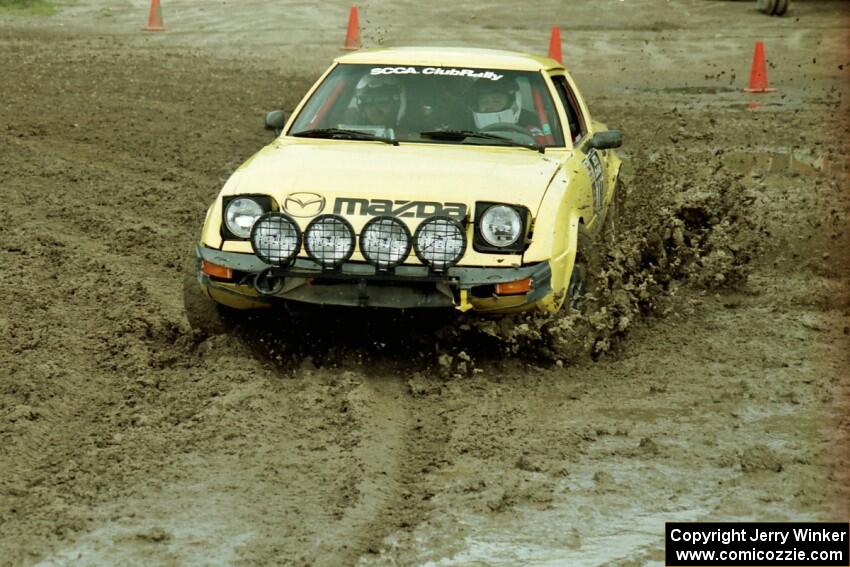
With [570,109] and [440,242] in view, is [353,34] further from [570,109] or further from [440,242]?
[440,242]

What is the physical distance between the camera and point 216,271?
6867mm

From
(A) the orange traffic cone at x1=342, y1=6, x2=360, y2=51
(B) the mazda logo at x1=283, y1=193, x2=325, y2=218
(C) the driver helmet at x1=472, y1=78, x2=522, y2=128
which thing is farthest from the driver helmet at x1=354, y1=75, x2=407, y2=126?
(A) the orange traffic cone at x1=342, y1=6, x2=360, y2=51

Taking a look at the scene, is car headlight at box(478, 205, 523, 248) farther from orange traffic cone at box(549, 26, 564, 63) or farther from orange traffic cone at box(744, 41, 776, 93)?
orange traffic cone at box(549, 26, 564, 63)

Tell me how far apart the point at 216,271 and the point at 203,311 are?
39cm

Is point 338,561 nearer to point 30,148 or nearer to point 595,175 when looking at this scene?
point 595,175

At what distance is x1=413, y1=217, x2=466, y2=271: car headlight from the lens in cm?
660

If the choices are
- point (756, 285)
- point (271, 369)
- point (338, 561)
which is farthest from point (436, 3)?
point (338, 561)

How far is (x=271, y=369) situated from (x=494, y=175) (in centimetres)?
146

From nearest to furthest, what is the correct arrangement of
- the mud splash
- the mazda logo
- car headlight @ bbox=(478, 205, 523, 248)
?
car headlight @ bbox=(478, 205, 523, 248), the mazda logo, the mud splash

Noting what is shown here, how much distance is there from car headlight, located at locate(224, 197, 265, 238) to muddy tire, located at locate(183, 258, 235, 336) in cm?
36

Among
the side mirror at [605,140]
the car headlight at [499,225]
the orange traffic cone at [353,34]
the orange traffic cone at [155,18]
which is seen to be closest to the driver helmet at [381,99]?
the side mirror at [605,140]

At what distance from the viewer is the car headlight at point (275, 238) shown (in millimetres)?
6648

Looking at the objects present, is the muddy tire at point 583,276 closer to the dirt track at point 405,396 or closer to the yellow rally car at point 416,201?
the yellow rally car at point 416,201

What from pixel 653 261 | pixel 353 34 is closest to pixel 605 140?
pixel 653 261
